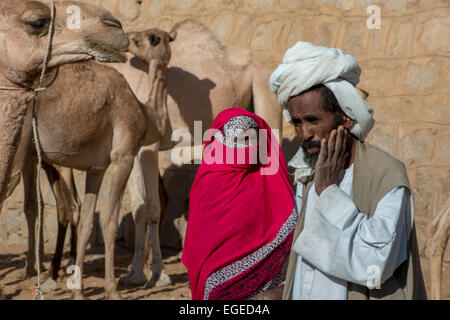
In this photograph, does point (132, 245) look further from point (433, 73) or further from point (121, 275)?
point (433, 73)

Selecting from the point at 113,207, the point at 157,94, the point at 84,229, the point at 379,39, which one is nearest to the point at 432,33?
the point at 379,39

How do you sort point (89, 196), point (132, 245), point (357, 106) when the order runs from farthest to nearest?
point (132, 245)
point (89, 196)
point (357, 106)

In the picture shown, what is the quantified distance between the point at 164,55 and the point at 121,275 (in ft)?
8.56

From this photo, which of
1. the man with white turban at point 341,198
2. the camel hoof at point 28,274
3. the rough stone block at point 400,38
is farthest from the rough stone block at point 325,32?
the man with white turban at point 341,198

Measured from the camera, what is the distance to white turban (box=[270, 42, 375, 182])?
258cm

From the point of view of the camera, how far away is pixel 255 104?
8891 millimetres

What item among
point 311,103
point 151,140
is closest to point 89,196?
point 151,140

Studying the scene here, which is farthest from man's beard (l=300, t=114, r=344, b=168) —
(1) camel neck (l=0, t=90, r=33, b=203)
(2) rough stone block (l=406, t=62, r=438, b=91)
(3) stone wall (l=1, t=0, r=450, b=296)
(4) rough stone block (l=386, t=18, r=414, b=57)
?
(4) rough stone block (l=386, t=18, r=414, b=57)

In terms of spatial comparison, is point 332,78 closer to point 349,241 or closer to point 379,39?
point 349,241

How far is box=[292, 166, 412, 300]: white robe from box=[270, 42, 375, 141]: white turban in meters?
0.30

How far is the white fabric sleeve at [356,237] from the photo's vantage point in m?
2.27

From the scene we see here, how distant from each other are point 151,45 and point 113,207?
1.75 m

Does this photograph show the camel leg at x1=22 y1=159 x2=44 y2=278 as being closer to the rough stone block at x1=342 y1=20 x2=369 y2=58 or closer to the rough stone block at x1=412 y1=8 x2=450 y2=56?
the rough stone block at x1=342 y1=20 x2=369 y2=58

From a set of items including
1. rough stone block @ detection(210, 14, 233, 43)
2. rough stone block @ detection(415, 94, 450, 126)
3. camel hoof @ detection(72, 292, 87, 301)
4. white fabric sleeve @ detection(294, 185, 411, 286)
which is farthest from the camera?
rough stone block @ detection(210, 14, 233, 43)
